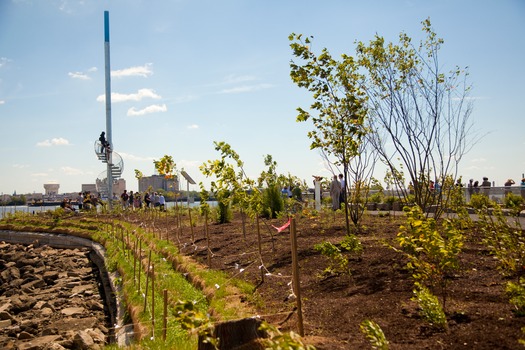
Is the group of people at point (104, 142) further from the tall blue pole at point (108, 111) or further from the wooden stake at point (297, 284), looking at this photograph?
the wooden stake at point (297, 284)

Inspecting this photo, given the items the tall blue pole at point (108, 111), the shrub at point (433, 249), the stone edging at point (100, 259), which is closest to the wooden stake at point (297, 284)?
the shrub at point (433, 249)

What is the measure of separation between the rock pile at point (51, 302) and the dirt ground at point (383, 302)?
305 cm

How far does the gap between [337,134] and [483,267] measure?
4.71 m

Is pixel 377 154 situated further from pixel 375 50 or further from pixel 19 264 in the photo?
pixel 19 264

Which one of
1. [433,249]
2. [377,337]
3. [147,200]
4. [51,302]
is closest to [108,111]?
[147,200]

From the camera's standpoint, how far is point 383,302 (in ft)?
16.0

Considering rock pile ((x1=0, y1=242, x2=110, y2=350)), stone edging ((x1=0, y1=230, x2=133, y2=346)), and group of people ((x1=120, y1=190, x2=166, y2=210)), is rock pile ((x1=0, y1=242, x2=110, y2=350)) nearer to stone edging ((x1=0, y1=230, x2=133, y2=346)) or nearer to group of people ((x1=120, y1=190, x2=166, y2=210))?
stone edging ((x1=0, y1=230, x2=133, y2=346))

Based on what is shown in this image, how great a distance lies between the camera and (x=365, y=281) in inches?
231

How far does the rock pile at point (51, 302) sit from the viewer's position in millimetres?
8323

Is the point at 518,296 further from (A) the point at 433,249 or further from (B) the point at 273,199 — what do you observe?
(B) the point at 273,199

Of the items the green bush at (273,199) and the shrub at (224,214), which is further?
the shrub at (224,214)

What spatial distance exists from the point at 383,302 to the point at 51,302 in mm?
10274

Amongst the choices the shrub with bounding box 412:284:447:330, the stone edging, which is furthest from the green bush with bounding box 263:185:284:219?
the shrub with bounding box 412:284:447:330

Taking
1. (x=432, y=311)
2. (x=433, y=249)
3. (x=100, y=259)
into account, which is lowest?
(x=100, y=259)
